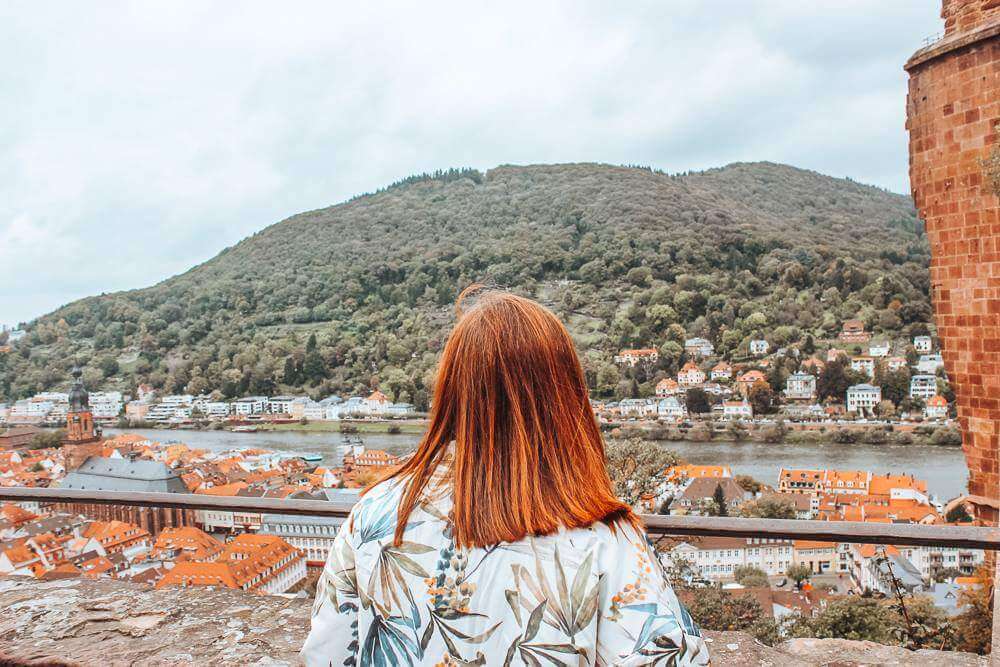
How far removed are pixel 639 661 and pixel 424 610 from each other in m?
0.29

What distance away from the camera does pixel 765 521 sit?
169 centimetres

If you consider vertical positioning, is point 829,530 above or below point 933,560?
above

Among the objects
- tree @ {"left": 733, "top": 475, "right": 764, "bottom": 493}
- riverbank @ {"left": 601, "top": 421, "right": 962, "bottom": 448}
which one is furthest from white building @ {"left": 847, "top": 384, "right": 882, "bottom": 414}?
tree @ {"left": 733, "top": 475, "right": 764, "bottom": 493}

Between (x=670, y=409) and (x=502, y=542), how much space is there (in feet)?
56.8

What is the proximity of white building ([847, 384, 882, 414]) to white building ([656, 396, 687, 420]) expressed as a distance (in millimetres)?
4047

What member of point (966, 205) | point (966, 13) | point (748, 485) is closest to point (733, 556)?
point (966, 205)

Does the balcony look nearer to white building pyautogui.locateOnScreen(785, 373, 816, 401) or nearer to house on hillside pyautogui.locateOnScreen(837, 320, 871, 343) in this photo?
white building pyautogui.locateOnScreen(785, 373, 816, 401)

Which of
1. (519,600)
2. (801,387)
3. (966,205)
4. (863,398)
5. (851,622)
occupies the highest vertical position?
(966,205)

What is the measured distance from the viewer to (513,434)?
0.89m

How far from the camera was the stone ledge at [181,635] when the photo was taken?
214 centimetres

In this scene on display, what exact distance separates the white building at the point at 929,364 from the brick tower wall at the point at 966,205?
35.5 feet

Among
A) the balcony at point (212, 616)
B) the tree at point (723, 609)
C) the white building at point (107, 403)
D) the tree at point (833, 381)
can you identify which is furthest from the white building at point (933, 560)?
the white building at point (107, 403)

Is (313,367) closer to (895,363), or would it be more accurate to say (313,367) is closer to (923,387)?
(895,363)

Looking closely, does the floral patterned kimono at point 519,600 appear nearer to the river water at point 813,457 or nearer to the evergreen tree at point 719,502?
the evergreen tree at point 719,502
